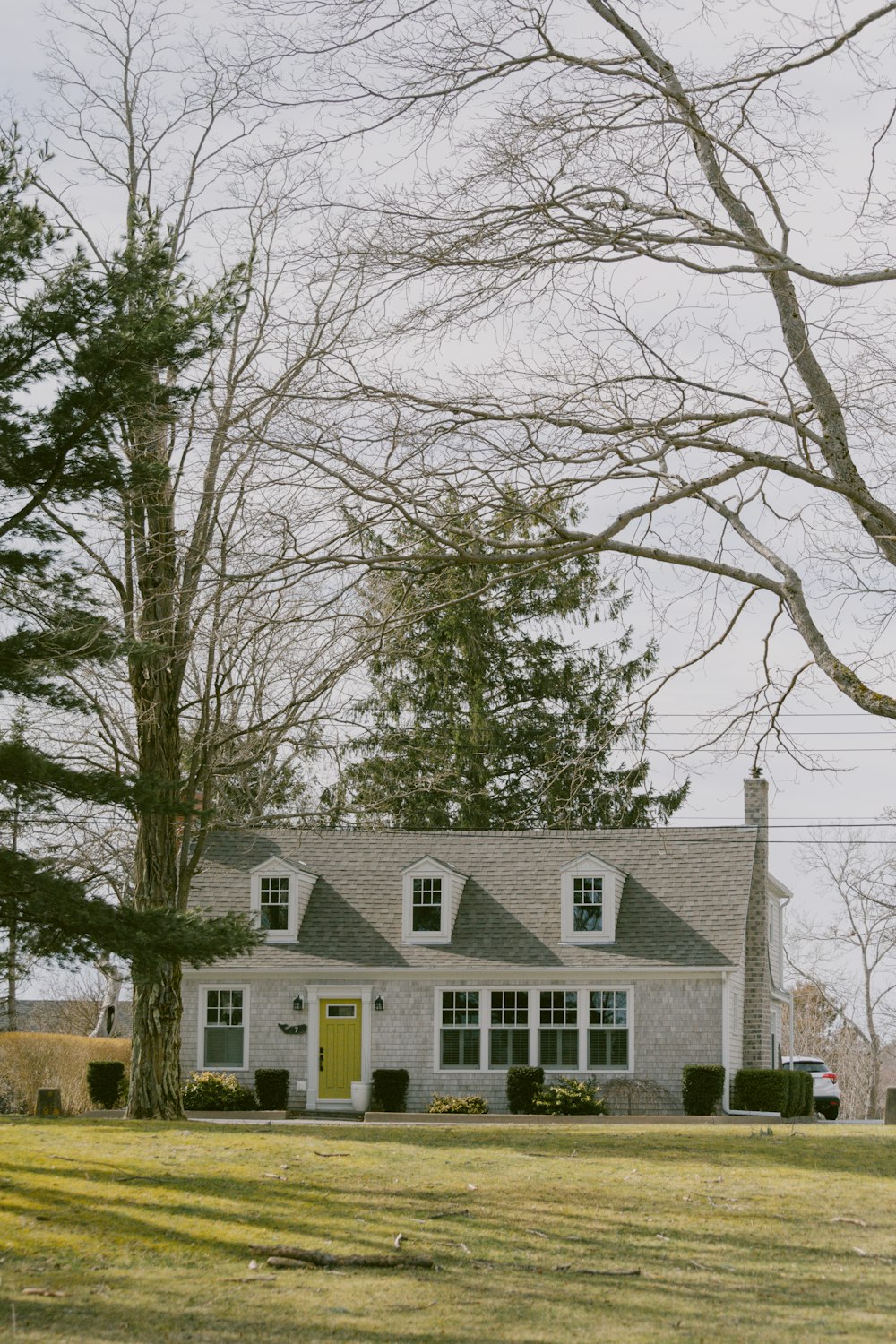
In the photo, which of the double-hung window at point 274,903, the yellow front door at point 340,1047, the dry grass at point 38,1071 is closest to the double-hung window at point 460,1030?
the yellow front door at point 340,1047

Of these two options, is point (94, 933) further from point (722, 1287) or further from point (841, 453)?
point (841, 453)

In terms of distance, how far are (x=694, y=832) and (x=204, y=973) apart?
32.7 ft

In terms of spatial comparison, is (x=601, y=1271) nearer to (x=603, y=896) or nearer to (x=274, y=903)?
(x=603, y=896)

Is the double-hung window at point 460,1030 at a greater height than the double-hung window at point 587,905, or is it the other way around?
the double-hung window at point 587,905

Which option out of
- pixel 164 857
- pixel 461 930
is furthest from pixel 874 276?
pixel 461 930

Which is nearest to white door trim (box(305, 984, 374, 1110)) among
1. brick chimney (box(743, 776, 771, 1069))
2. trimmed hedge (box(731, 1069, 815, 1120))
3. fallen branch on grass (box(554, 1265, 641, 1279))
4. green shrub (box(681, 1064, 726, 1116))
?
green shrub (box(681, 1064, 726, 1116))

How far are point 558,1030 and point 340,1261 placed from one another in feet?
63.6

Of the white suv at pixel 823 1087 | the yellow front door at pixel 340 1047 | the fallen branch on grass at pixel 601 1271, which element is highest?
the fallen branch on grass at pixel 601 1271

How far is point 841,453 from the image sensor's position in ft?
32.9

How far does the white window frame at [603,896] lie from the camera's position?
27578 mm

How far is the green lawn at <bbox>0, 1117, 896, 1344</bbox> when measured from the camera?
6.71m

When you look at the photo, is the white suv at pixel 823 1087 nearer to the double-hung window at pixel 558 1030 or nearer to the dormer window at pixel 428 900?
the double-hung window at pixel 558 1030

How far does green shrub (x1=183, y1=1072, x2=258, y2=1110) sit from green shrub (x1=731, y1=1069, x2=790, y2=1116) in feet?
28.3

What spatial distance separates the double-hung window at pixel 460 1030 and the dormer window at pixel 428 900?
3.96ft
